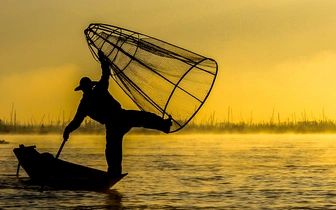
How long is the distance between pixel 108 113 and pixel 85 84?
3.02ft

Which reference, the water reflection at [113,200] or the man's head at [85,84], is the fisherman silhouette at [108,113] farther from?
the water reflection at [113,200]

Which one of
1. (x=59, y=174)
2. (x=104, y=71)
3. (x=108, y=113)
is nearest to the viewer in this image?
(x=104, y=71)

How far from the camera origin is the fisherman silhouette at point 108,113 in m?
19.0

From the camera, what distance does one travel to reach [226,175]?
32125mm

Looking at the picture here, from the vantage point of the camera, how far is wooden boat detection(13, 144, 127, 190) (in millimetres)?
20922

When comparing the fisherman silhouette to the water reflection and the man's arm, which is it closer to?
the man's arm

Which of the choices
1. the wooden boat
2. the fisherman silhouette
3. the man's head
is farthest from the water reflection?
the man's head

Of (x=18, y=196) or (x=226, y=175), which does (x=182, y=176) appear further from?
(x=18, y=196)

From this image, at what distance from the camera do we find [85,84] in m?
19.4

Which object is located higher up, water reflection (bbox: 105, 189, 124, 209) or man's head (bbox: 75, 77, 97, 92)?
man's head (bbox: 75, 77, 97, 92)

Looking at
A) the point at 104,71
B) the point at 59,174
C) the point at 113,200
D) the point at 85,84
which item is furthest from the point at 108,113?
the point at 59,174

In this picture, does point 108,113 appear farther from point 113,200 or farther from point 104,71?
point 113,200

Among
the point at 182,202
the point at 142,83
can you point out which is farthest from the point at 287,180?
the point at 142,83

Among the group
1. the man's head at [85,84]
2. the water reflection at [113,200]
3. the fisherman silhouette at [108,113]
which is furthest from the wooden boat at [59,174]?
the man's head at [85,84]
